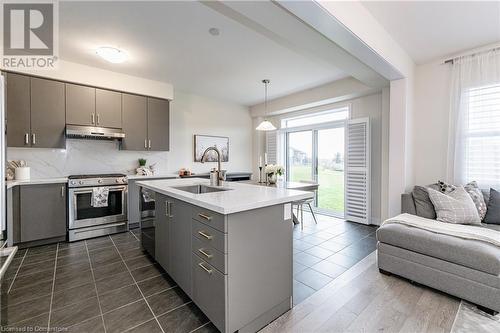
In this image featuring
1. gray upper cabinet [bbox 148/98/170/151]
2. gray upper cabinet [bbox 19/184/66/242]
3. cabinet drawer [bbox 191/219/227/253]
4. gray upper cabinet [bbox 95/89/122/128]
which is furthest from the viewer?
gray upper cabinet [bbox 148/98/170/151]

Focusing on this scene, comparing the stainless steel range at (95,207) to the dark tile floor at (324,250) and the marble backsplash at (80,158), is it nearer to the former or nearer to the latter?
the marble backsplash at (80,158)

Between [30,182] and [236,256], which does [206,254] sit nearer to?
[236,256]

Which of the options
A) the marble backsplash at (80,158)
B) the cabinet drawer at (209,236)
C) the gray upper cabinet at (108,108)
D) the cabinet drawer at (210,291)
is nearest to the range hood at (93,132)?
the gray upper cabinet at (108,108)

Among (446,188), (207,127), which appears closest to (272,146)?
(207,127)

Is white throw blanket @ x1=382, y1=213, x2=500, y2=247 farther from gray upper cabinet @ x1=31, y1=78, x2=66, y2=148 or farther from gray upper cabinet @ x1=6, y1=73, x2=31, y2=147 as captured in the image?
gray upper cabinet @ x1=6, y1=73, x2=31, y2=147

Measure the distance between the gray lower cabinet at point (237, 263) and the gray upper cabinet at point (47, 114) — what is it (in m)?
2.76

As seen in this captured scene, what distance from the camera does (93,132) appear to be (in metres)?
3.52

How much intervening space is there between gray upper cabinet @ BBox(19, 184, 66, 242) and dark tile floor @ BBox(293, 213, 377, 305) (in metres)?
3.34

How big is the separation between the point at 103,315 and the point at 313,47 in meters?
3.23

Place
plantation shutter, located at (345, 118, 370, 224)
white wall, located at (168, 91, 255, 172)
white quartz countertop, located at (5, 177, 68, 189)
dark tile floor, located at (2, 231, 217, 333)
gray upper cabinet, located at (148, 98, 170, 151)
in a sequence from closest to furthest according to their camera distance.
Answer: dark tile floor, located at (2, 231, 217, 333), white quartz countertop, located at (5, 177, 68, 189), plantation shutter, located at (345, 118, 370, 224), gray upper cabinet, located at (148, 98, 170, 151), white wall, located at (168, 91, 255, 172)

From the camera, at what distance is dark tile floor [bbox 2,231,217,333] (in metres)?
1.66

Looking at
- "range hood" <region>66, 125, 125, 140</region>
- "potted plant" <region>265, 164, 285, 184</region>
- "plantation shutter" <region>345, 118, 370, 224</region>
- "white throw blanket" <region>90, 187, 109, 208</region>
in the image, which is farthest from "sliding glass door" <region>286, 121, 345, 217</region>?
"white throw blanket" <region>90, 187, 109, 208</region>

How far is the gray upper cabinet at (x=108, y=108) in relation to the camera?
12.0 ft

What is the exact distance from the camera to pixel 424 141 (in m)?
3.28
